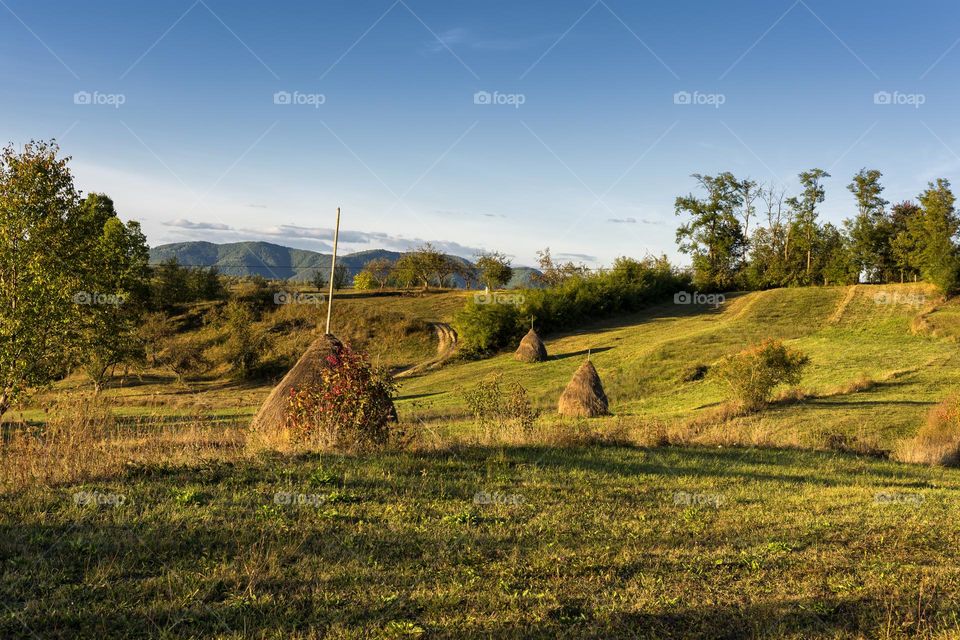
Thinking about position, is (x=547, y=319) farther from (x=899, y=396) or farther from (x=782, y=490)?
(x=782, y=490)

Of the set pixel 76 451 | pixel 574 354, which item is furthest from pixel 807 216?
pixel 76 451

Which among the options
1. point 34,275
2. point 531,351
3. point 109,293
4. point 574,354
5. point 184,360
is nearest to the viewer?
point 34,275

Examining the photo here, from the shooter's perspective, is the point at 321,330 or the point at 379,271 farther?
the point at 379,271

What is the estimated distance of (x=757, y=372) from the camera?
26.6m

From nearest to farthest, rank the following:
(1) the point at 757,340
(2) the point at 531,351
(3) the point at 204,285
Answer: (1) the point at 757,340, (2) the point at 531,351, (3) the point at 204,285

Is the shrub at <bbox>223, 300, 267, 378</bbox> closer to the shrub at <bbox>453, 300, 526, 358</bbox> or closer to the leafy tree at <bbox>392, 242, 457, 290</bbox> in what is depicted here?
the shrub at <bbox>453, 300, 526, 358</bbox>

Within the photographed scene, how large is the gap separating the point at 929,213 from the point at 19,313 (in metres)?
79.2

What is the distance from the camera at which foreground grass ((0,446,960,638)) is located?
5141mm

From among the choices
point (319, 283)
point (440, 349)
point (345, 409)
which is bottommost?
point (345, 409)

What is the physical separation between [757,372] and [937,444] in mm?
9387

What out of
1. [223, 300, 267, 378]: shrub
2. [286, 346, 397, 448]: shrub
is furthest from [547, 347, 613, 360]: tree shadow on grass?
[286, 346, 397, 448]: shrub

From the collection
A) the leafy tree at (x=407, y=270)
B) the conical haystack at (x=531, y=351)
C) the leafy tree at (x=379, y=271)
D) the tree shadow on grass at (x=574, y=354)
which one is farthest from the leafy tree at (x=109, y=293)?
the leafy tree at (x=379, y=271)

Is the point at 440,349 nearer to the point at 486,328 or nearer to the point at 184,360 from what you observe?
the point at 486,328

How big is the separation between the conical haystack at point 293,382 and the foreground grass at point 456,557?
3.93m
